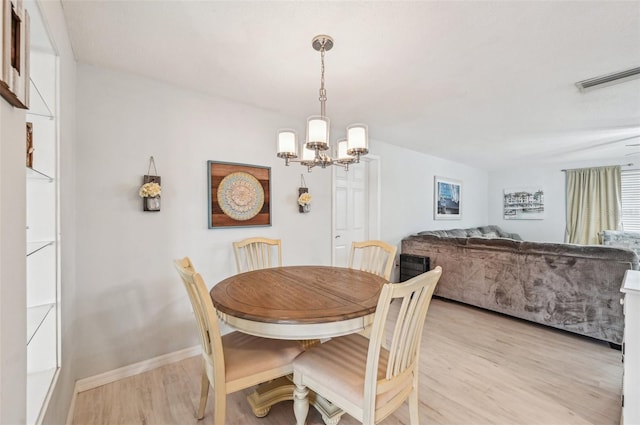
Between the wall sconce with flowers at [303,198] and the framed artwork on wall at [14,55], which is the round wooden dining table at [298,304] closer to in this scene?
the framed artwork on wall at [14,55]

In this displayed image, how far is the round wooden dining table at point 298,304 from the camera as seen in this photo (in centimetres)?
128

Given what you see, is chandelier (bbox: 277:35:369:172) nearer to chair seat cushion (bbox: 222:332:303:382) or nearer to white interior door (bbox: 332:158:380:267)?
chair seat cushion (bbox: 222:332:303:382)

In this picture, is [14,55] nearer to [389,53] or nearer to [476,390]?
[389,53]

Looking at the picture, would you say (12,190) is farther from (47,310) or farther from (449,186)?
(449,186)

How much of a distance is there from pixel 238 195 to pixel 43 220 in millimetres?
1453

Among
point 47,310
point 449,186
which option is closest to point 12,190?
point 47,310

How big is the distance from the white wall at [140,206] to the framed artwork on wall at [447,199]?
136 inches

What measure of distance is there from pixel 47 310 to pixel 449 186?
19.2ft

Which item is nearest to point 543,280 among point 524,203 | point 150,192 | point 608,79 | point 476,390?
point 476,390

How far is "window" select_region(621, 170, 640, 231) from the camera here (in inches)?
199

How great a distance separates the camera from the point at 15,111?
2.69 ft

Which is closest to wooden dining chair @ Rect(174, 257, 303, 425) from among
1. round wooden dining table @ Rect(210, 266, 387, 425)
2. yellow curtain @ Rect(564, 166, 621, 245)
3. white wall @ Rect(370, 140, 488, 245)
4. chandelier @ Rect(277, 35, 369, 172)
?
round wooden dining table @ Rect(210, 266, 387, 425)

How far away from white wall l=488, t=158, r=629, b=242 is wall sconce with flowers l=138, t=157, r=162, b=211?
23.6 feet

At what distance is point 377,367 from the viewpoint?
46.1 inches
